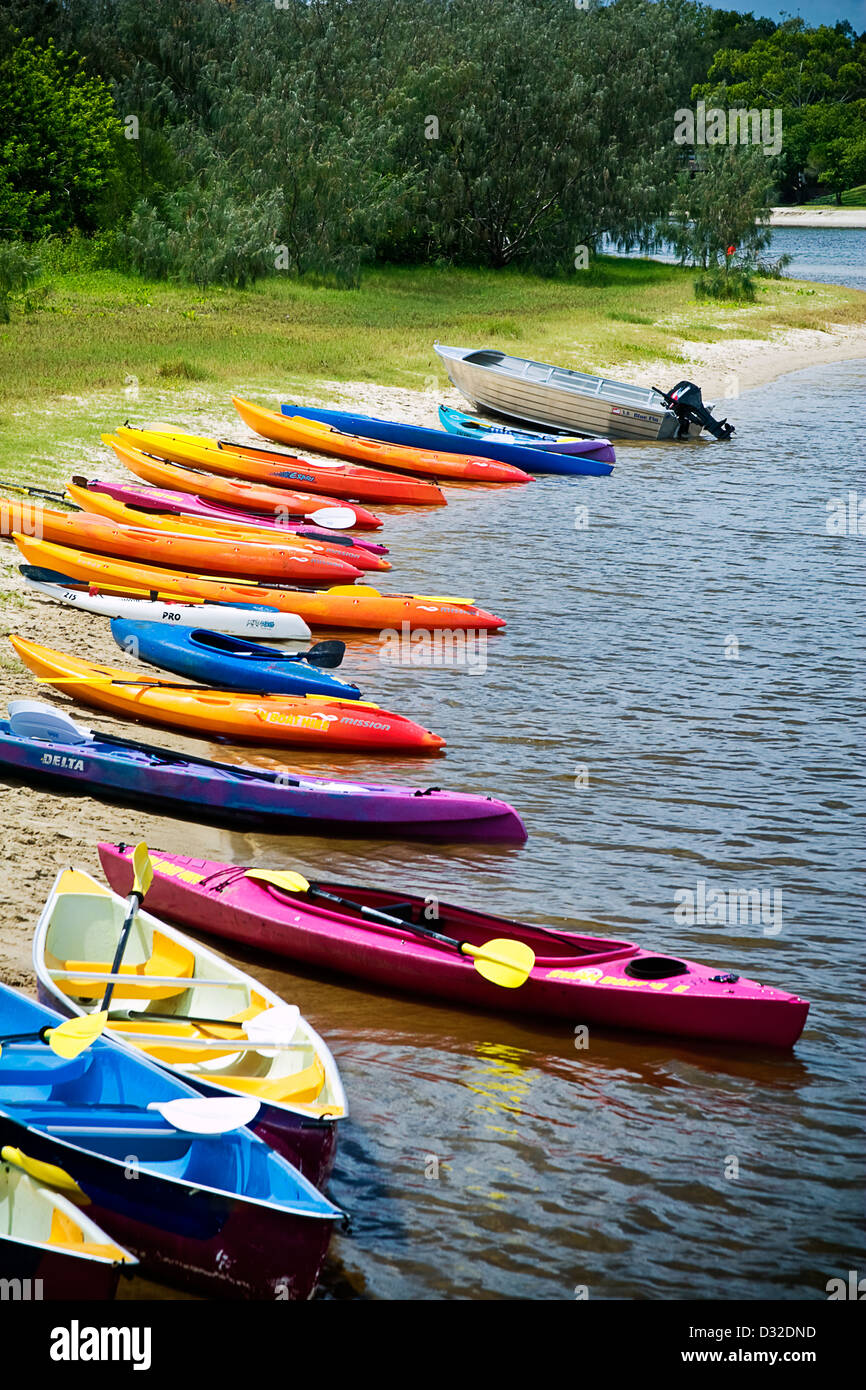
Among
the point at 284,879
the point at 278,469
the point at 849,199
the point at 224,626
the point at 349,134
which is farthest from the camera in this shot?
the point at 849,199

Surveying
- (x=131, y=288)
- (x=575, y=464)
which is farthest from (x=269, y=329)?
(x=575, y=464)

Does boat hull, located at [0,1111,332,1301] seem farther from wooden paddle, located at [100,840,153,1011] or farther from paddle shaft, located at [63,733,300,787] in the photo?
paddle shaft, located at [63,733,300,787]

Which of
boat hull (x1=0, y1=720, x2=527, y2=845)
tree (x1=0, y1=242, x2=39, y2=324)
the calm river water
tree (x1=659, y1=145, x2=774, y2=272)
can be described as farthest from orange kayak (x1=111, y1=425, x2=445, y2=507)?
tree (x1=659, y1=145, x2=774, y2=272)

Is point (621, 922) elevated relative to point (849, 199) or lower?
lower

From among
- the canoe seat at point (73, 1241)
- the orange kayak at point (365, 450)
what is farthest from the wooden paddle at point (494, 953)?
the orange kayak at point (365, 450)

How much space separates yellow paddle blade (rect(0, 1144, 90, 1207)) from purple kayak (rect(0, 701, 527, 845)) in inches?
190

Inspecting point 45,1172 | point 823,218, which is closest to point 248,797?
point 45,1172

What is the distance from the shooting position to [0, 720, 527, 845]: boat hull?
1057cm

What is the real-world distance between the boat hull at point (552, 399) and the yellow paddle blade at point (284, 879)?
67.7ft

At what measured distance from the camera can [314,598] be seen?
52.2ft

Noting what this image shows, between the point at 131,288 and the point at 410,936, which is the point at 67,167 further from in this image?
the point at 410,936

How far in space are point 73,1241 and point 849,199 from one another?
116338 millimetres

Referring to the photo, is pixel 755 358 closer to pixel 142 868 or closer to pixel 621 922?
pixel 621 922
